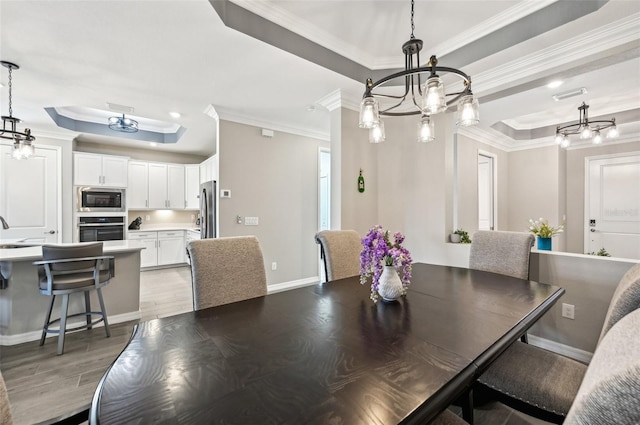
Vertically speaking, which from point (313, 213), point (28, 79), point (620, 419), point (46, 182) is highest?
point (28, 79)

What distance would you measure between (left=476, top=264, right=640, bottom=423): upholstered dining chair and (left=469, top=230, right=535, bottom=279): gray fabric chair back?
31.2 inches

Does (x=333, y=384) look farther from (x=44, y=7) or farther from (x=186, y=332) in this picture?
(x=44, y=7)

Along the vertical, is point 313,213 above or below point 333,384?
above

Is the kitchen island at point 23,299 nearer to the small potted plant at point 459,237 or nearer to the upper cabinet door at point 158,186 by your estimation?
the upper cabinet door at point 158,186

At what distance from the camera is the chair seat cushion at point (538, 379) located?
3.61 feet

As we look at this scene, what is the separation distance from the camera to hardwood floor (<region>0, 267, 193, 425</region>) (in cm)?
173

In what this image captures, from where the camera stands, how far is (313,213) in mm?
4637

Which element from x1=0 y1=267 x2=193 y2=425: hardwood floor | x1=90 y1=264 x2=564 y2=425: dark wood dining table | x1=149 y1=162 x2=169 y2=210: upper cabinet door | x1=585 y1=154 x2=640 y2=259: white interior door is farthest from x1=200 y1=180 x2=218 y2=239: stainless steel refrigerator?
x1=585 y1=154 x2=640 y2=259: white interior door

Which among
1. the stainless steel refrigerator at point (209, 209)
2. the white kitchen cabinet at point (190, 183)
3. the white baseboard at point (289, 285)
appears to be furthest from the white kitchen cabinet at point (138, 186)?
the white baseboard at point (289, 285)

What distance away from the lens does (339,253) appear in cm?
219

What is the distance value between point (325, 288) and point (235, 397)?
1.02 m

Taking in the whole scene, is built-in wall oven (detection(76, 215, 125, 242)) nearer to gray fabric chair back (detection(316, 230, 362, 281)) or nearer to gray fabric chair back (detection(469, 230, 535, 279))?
gray fabric chair back (detection(316, 230, 362, 281))

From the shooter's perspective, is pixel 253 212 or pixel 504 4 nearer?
pixel 504 4

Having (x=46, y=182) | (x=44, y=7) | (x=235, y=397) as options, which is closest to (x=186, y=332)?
(x=235, y=397)
